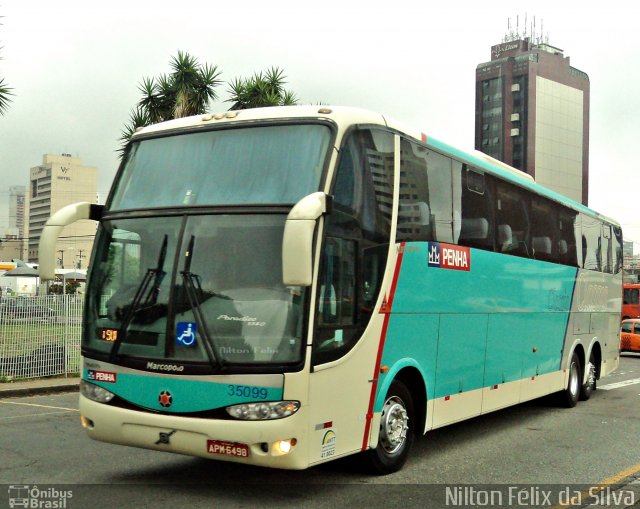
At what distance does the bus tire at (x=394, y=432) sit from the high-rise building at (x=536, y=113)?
11148 cm

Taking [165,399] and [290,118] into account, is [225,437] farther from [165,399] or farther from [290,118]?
[290,118]

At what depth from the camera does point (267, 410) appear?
5.83 m

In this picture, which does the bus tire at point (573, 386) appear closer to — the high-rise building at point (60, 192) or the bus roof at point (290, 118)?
the bus roof at point (290, 118)

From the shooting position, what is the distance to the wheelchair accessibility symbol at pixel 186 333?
6055 mm

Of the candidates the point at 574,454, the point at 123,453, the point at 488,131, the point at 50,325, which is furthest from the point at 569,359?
the point at 488,131

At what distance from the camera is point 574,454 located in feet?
28.0

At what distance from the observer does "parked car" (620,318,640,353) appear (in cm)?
3059

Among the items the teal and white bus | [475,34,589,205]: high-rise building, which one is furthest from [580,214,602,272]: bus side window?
[475,34,589,205]: high-rise building

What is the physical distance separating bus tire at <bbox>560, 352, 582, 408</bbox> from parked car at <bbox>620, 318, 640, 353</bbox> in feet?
60.8

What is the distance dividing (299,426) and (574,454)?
422 centimetres

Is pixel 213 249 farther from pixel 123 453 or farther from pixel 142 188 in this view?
pixel 123 453

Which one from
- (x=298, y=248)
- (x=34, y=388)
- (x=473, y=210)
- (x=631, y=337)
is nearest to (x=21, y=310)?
(x=34, y=388)

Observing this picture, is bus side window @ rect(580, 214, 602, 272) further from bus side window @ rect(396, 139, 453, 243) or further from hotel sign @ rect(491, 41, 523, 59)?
hotel sign @ rect(491, 41, 523, 59)

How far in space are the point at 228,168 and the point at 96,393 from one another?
2.33 metres
